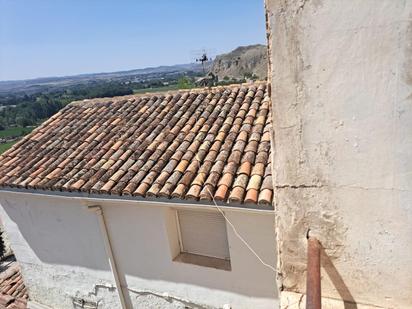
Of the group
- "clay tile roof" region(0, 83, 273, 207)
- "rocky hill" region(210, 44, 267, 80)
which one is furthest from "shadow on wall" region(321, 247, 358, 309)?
"rocky hill" region(210, 44, 267, 80)

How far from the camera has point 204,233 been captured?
19.0 feet

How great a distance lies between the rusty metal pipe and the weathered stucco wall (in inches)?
3.1

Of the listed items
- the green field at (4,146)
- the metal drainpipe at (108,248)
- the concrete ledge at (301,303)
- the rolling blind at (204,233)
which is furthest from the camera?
the green field at (4,146)

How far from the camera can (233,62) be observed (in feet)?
240

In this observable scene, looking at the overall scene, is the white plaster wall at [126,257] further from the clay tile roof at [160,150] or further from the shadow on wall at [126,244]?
the clay tile roof at [160,150]

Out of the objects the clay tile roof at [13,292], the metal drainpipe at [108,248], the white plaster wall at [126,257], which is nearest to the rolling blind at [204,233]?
the white plaster wall at [126,257]

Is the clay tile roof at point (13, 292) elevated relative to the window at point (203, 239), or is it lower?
lower

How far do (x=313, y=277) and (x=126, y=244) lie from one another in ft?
16.3

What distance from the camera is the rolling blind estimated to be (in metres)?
5.57

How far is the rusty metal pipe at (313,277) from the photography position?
5.52 feet

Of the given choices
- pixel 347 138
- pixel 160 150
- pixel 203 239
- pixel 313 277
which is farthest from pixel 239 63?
pixel 313 277

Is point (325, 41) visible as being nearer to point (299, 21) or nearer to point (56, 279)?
point (299, 21)

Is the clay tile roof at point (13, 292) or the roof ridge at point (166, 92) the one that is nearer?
the roof ridge at point (166, 92)

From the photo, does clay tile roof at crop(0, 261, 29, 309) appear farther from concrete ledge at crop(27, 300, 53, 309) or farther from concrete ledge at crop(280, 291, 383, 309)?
concrete ledge at crop(280, 291, 383, 309)
